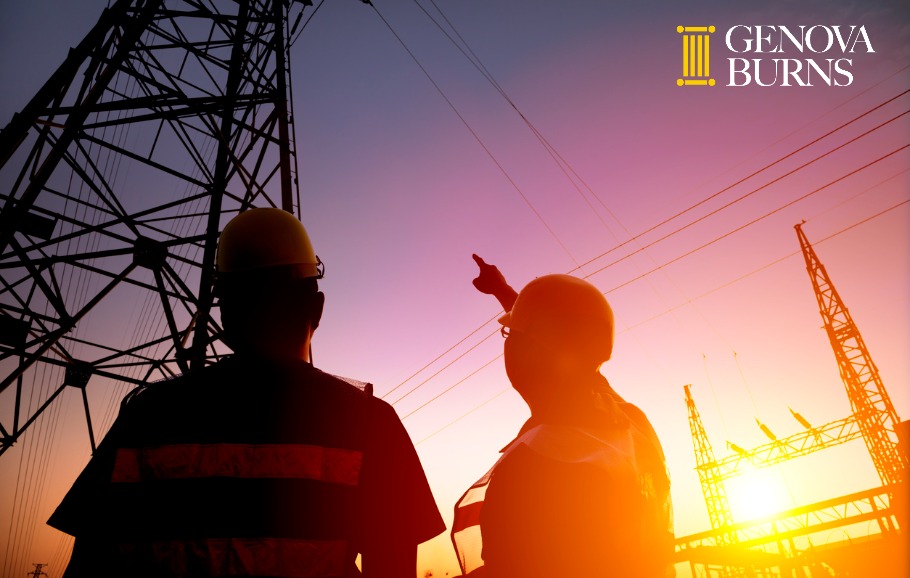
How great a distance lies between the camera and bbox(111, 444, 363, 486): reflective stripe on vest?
1.15 metres

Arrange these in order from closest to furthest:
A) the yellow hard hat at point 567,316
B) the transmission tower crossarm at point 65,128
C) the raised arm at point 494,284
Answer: the yellow hard hat at point 567,316
the raised arm at point 494,284
the transmission tower crossarm at point 65,128

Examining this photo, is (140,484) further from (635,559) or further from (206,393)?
(635,559)

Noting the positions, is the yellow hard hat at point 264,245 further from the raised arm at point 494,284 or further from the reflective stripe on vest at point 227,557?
the raised arm at point 494,284

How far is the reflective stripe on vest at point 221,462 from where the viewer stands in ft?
3.78

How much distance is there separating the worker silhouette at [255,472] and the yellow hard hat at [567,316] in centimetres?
64

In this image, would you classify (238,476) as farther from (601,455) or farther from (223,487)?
(601,455)

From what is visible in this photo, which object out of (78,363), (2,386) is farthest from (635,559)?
(78,363)

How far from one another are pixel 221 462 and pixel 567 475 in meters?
0.93

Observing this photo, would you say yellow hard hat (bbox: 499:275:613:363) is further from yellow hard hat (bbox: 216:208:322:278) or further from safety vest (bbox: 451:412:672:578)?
yellow hard hat (bbox: 216:208:322:278)

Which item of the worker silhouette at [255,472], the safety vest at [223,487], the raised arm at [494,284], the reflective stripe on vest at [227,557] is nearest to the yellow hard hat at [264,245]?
the worker silhouette at [255,472]

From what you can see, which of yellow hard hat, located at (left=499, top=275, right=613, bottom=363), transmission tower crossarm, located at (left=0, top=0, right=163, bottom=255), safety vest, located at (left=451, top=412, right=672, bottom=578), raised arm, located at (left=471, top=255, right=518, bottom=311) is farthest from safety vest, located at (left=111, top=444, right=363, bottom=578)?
transmission tower crossarm, located at (left=0, top=0, right=163, bottom=255)

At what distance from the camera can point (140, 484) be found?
114 cm

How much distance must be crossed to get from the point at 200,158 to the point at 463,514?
257 inches

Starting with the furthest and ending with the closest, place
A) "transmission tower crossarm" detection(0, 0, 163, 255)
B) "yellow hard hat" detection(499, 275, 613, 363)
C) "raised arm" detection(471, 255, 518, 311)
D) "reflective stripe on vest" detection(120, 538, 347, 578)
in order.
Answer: "transmission tower crossarm" detection(0, 0, 163, 255), "raised arm" detection(471, 255, 518, 311), "yellow hard hat" detection(499, 275, 613, 363), "reflective stripe on vest" detection(120, 538, 347, 578)
